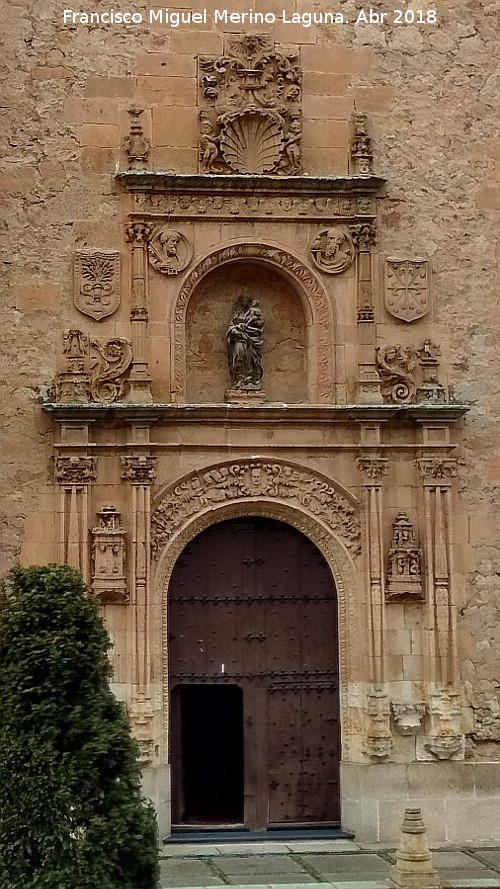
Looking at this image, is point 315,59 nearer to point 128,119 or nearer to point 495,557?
point 128,119

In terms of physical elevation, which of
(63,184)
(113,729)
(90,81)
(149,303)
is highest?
(90,81)

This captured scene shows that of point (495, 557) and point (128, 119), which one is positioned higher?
point (128, 119)

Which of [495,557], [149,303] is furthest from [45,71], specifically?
[495,557]

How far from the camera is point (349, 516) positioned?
12523mm

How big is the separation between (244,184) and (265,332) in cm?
154

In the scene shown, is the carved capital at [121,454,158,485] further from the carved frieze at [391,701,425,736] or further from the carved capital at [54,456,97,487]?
the carved frieze at [391,701,425,736]

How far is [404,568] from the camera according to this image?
12398mm

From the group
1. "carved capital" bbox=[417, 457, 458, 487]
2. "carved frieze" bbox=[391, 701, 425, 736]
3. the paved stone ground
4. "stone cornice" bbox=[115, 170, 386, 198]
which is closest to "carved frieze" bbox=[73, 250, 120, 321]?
"stone cornice" bbox=[115, 170, 386, 198]

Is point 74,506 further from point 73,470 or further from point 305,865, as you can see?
point 305,865

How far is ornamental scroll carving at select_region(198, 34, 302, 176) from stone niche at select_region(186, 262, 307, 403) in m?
1.08

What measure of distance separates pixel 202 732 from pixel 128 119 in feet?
20.7

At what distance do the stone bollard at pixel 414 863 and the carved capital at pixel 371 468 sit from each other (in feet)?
11.8

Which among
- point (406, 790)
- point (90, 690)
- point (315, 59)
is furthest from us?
point (315, 59)

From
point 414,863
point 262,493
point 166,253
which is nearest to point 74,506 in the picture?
point 262,493
